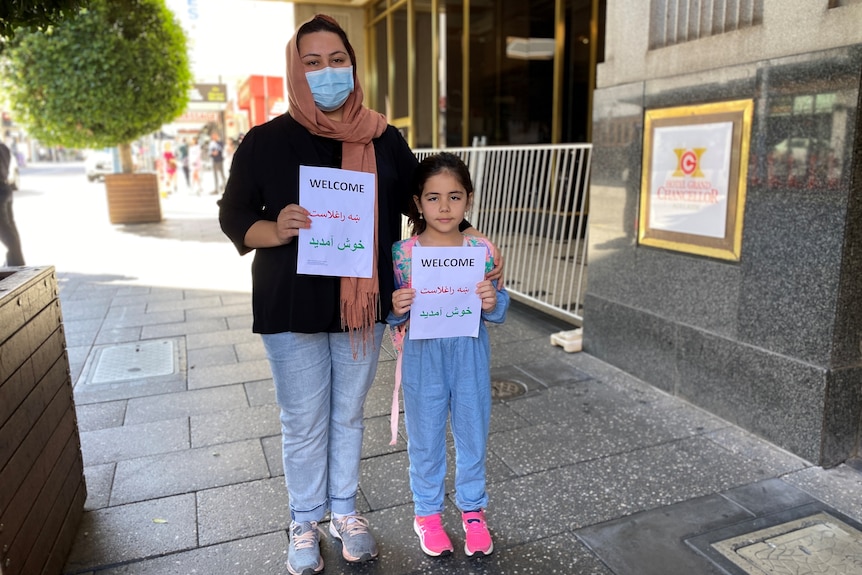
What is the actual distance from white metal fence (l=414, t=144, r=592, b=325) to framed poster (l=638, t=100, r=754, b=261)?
4.06ft

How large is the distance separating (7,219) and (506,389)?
22.3 feet

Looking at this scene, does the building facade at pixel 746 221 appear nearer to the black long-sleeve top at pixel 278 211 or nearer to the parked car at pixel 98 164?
the black long-sleeve top at pixel 278 211

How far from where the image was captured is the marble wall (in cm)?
316

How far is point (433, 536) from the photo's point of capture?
8.59 ft

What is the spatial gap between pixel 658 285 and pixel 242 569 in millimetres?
3097

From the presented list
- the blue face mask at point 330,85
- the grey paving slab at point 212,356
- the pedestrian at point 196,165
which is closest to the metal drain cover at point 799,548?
the blue face mask at point 330,85

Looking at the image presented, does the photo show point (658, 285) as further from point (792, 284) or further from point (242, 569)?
point (242, 569)

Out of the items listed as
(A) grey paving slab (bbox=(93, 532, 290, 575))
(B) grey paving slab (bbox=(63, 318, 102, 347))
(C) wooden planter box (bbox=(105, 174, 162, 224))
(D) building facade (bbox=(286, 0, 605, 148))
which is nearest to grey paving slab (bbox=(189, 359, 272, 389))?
(B) grey paving slab (bbox=(63, 318, 102, 347))

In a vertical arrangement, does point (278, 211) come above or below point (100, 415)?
above

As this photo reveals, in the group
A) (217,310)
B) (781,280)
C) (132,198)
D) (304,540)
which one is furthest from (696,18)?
(132,198)

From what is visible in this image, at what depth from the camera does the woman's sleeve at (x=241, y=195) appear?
2250 millimetres

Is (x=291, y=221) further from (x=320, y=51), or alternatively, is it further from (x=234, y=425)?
(x=234, y=425)

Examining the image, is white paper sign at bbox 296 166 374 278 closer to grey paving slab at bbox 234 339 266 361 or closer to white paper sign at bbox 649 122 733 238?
white paper sign at bbox 649 122 733 238

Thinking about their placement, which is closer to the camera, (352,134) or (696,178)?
(352,134)
